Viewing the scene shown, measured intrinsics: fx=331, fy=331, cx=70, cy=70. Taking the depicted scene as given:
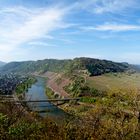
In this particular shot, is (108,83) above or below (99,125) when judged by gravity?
above

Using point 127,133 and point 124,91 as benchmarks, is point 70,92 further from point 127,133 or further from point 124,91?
point 127,133

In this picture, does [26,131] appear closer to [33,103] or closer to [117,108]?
[117,108]

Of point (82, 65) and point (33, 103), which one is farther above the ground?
point (82, 65)

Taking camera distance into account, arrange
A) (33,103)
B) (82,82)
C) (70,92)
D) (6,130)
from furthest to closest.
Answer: (82,82) < (70,92) < (33,103) < (6,130)

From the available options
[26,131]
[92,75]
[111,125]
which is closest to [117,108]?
[111,125]

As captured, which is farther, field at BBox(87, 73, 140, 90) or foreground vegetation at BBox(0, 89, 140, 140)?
field at BBox(87, 73, 140, 90)

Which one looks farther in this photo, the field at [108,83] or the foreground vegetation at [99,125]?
the field at [108,83]

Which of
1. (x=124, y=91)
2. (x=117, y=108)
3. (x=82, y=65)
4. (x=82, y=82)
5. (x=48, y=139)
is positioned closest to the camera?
(x=48, y=139)

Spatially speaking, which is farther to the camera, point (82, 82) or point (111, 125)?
point (82, 82)

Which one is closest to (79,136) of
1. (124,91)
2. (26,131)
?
(26,131)

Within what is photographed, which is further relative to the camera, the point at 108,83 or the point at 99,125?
the point at 108,83
